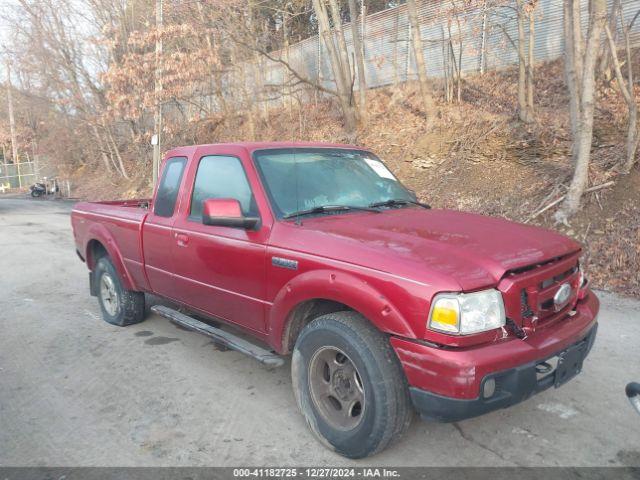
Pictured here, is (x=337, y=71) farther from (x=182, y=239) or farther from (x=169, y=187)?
(x=182, y=239)

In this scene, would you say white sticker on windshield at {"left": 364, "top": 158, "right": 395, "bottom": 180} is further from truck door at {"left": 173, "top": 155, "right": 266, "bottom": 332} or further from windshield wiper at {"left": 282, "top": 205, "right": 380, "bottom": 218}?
truck door at {"left": 173, "top": 155, "right": 266, "bottom": 332}

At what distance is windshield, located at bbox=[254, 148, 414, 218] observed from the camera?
3.64 meters

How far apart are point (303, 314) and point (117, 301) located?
2934mm

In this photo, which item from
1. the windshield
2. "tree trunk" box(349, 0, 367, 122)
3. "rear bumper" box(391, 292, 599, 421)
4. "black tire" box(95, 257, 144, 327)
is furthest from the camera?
"tree trunk" box(349, 0, 367, 122)

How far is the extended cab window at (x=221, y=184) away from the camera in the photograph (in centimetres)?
373

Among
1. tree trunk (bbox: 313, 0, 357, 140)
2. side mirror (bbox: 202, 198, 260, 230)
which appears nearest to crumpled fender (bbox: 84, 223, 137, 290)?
side mirror (bbox: 202, 198, 260, 230)

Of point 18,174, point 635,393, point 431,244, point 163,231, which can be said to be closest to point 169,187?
point 163,231

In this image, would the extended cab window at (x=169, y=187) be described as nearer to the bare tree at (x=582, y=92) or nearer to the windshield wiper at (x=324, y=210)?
the windshield wiper at (x=324, y=210)

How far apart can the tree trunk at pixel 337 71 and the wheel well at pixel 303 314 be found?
479 inches

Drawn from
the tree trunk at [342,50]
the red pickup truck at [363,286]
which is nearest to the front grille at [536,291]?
the red pickup truck at [363,286]

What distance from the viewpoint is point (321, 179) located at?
388cm

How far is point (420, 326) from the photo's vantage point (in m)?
2.58

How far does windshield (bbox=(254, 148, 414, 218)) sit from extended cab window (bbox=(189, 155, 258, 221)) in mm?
173

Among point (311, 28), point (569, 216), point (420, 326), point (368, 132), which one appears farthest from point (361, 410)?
point (311, 28)
